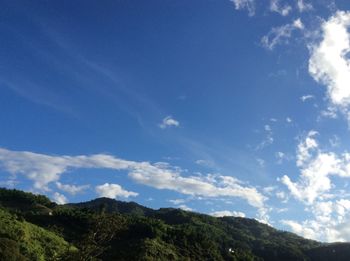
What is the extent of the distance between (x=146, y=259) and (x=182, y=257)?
1784 centimetres

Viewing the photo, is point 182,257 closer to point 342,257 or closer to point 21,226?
point 21,226

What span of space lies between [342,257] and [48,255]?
413 ft

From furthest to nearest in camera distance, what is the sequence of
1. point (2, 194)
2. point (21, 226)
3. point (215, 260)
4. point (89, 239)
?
point (2, 194) < point (215, 260) < point (21, 226) < point (89, 239)

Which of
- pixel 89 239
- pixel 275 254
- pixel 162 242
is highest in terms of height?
pixel 275 254

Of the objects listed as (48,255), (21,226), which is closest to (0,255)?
(48,255)

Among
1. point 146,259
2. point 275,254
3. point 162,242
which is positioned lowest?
point 146,259

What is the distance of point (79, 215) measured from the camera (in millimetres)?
112812

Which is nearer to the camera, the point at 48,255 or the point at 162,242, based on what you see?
the point at 48,255

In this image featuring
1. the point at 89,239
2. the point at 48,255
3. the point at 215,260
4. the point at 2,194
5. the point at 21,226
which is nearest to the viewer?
the point at 89,239

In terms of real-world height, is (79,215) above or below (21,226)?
above

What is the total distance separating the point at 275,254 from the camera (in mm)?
171125

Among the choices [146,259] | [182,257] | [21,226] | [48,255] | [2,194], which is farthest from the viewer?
[2,194]

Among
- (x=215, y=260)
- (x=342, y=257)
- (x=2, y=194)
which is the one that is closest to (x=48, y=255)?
(x=215, y=260)

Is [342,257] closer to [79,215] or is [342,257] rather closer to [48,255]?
[79,215]
